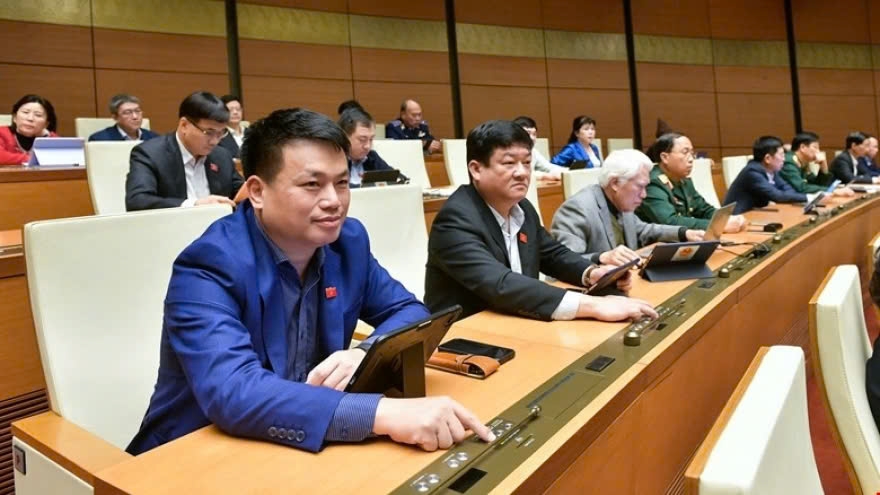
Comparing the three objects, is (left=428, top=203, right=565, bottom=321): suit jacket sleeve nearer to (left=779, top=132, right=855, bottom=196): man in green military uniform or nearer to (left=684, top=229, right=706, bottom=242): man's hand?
(left=684, top=229, right=706, bottom=242): man's hand

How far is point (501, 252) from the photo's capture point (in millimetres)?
1893

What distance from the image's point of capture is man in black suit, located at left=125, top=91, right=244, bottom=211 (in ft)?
8.70

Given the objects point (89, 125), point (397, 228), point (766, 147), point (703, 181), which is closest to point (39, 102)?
point (89, 125)

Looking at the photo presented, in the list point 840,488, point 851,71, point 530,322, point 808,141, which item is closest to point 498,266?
point 530,322

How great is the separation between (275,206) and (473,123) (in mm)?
6263

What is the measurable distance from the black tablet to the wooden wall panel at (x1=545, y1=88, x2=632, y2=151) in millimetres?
6804

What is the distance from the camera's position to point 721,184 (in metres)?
5.90

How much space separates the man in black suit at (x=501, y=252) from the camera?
1587mm

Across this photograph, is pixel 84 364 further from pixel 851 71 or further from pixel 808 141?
pixel 851 71

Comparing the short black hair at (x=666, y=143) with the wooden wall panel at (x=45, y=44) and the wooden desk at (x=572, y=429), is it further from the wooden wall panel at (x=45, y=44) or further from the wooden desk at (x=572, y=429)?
the wooden wall panel at (x=45, y=44)

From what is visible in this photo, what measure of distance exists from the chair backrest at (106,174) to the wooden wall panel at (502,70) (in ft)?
15.8

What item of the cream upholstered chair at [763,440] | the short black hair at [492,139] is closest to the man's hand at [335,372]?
the cream upholstered chair at [763,440]

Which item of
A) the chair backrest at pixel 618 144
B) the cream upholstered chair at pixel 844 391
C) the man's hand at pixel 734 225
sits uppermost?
the chair backrest at pixel 618 144

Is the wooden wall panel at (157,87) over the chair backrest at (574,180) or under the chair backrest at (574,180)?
over
